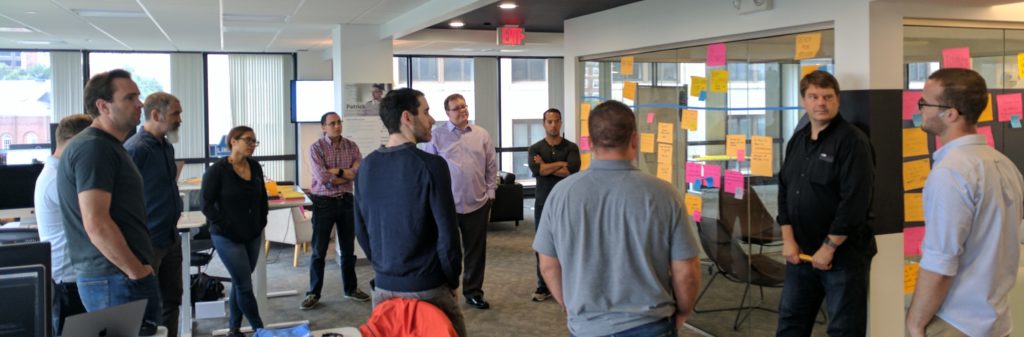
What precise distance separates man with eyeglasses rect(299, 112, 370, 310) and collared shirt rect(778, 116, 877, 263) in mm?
3678

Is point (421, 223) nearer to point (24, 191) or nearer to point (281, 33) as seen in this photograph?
point (24, 191)

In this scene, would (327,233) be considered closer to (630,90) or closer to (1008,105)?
(630,90)

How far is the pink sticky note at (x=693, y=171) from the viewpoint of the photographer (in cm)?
558

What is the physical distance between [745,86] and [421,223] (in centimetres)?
262

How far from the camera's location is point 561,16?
8.56 meters

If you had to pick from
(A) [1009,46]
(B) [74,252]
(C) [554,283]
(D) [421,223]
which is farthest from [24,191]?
(A) [1009,46]

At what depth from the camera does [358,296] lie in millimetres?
6652

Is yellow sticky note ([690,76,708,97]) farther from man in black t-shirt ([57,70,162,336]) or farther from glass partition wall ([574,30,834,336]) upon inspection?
man in black t-shirt ([57,70,162,336])

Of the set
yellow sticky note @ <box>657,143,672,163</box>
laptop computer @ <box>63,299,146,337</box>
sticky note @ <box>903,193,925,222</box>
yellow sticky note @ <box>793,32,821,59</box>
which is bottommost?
laptop computer @ <box>63,299,146,337</box>

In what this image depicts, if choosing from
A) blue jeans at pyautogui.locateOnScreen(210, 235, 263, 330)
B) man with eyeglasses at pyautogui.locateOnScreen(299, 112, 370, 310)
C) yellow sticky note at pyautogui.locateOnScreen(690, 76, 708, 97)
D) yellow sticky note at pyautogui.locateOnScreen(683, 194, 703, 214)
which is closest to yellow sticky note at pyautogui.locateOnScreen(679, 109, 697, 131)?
yellow sticky note at pyautogui.locateOnScreen(690, 76, 708, 97)

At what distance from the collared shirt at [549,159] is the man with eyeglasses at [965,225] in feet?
12.9

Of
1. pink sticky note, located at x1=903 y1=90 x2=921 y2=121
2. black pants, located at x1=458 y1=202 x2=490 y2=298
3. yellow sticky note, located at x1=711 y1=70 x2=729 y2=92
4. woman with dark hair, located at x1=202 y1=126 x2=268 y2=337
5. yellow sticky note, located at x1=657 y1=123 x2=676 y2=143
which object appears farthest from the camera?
black pants, located at x1=458 y1=202 x2=490 y2=298

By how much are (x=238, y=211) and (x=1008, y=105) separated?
14.7ft

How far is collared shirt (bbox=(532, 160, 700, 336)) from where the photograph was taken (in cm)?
Result: 247
